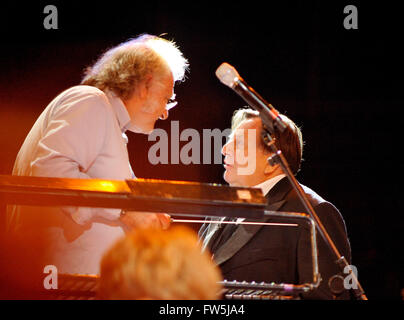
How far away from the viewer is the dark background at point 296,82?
14.8 feet

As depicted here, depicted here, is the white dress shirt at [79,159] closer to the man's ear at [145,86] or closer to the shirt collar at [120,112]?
the shirt collar at [120,112]

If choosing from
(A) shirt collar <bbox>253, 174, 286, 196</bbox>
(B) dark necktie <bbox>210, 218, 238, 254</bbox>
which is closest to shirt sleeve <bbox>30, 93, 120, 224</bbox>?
(B) dark necktie <bbox>210, 218, 238, 254</bbox>

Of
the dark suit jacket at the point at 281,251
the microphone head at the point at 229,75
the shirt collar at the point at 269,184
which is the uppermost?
the microphone head at the point at 229,75

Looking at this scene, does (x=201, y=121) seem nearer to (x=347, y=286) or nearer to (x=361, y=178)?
(x=361, y=178)

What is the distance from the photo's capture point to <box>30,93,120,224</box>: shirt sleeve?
6.98ft

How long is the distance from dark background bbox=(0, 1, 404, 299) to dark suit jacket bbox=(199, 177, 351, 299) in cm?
239

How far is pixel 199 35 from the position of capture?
5012 millimetres

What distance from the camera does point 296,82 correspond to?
5.15 m

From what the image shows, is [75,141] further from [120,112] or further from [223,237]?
[223,237]

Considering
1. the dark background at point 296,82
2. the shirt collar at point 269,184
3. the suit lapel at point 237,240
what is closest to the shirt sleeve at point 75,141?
the suit lapel at point 237,240

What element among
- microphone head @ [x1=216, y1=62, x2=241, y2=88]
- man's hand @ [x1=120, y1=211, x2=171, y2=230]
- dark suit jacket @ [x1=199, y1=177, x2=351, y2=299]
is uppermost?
microphone head @ [x1=216, y1=62, x2=241, y2=88]

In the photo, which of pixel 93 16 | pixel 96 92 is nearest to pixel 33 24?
pixel 93 16

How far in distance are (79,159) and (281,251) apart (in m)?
1.10

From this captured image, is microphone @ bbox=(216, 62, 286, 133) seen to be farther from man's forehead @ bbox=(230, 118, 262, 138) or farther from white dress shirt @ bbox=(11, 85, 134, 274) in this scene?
man's forehead @ bbox=(230, 118, 262, 138)
